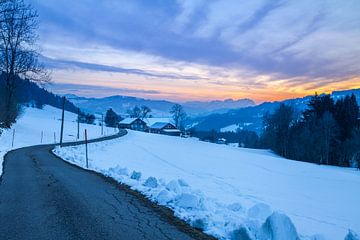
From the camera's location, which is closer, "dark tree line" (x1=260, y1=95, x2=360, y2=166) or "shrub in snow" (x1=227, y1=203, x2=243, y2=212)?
"shrub in snow" (x1=227, y1=203, x2=243, y2=212)

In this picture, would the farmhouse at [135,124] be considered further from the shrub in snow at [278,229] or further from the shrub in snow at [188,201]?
the shrub in snow at [278,229]

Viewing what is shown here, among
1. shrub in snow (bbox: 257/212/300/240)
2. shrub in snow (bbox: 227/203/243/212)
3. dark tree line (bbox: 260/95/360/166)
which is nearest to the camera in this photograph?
shrub in snow (bbox: 257/212/300/240)

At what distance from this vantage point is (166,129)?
5625 inches

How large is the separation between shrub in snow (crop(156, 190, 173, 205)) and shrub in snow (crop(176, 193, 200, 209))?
0.49 m

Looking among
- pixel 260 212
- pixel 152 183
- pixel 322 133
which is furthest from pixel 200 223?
pixel 322 133

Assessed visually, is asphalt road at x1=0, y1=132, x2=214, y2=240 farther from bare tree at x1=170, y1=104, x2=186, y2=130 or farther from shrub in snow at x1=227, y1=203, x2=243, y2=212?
bare tree at x1=170, y1=104, x2=186, y2=130

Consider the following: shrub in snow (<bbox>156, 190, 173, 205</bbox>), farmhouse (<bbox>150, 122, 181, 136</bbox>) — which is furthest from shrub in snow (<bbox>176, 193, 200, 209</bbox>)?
farmhouse (<bbox>150, 122, 181, 136</bbox>)

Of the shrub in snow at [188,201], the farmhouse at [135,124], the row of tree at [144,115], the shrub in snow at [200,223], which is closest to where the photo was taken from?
the shrub in snow at [200,223]

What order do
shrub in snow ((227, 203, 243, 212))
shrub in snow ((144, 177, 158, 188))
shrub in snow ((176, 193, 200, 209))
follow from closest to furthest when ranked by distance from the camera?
1. shrub in snow ((176, 193, 200, 209))
2. shrub in snow ((227, 203, 243, 212))
3. shrub in snow ((144, 177, 158, 188))

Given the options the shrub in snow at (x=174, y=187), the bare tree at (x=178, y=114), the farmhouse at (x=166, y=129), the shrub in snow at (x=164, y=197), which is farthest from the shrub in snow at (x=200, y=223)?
the bare tree at (x=178, y=114)

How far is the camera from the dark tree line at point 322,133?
70.6m

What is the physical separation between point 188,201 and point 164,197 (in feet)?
3.37

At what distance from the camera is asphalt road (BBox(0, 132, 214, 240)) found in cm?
685

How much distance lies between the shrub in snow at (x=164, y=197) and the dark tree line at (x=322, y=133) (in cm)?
6406
